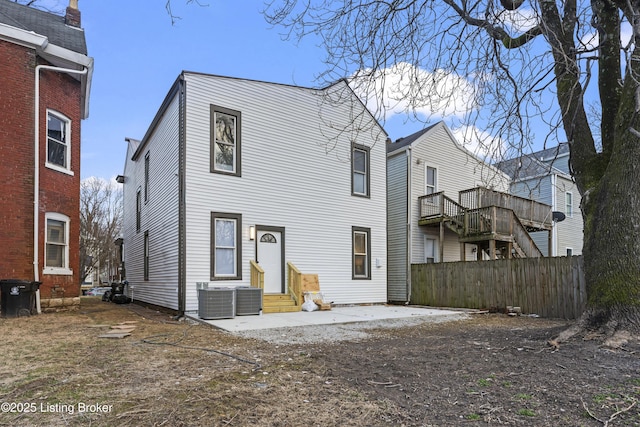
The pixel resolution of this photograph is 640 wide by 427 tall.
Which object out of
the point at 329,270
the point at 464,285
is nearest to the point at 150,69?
the point at 329,270

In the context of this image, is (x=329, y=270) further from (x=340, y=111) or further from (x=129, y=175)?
(x=129, y=175)

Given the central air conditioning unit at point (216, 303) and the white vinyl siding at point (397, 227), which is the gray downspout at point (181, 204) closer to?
the central air conditioning unit at point (216, 303)

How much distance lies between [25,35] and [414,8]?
29.3ft

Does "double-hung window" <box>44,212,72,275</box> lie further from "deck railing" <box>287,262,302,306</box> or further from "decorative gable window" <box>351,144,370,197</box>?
"decorative gable window" <box>351,144,370,197</box>

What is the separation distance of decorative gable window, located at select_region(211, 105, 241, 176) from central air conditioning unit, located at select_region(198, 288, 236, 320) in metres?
3.23

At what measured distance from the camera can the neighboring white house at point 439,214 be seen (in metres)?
14.9

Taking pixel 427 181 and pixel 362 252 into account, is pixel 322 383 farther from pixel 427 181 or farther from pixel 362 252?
pixel 427 181

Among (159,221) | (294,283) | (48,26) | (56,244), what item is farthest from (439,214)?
(48,26)

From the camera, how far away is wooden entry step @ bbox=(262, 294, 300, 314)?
1049cm

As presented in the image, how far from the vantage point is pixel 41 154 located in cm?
1005

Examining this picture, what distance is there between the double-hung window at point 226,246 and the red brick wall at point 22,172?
12.4 ft

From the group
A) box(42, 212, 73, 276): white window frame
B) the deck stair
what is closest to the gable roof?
the deck stair

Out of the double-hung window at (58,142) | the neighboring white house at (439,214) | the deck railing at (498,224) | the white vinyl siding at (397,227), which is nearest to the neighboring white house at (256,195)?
the white vinyl siding at (397,227)

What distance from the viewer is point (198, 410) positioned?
10.5 feet
